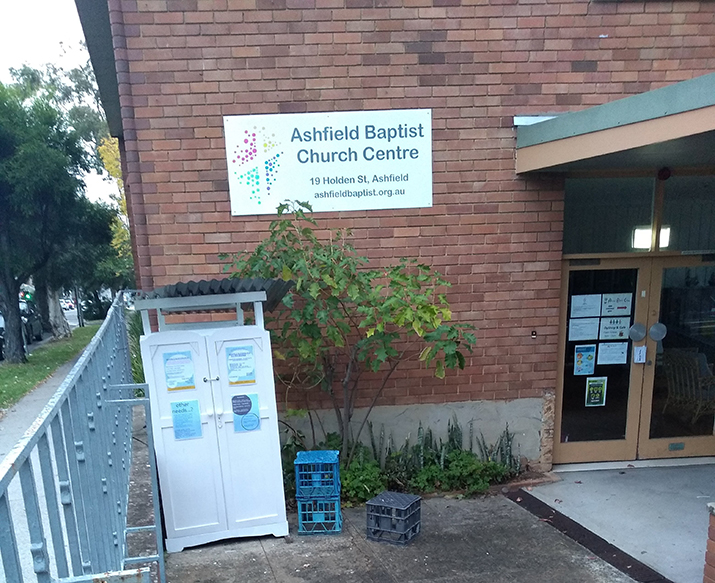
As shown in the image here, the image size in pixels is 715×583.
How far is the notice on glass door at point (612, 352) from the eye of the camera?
5273 mm

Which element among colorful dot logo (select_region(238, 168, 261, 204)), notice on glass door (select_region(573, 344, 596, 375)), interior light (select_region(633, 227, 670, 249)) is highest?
colorful dot logo (select_region(238, 168, 261, 204))

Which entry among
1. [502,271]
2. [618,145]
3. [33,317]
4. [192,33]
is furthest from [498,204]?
[33,317]

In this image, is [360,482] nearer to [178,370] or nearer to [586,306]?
[178,370]

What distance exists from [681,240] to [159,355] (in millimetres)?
5088

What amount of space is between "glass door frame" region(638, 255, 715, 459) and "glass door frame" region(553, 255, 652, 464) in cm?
5

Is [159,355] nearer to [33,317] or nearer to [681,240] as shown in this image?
[681,240]

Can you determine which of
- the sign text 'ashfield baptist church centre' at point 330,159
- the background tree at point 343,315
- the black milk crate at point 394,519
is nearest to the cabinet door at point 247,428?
the background tree at point 343,315

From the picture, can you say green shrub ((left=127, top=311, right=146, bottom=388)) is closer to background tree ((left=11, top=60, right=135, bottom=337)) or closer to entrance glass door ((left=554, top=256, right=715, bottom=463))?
entrance glass door ((left=554, top=256, right=715, bottom=463))

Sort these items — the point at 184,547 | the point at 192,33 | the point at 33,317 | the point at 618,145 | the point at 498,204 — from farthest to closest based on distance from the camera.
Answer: the point at 33,317, the point at 498,204, the point at 192,33, the point at 184,547, the point at 618,145

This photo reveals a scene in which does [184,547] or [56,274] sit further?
[56,274]

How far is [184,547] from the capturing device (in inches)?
153

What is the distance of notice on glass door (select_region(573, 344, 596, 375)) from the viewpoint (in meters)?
5.27

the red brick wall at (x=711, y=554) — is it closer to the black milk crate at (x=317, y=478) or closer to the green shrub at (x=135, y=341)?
the black milk crate at (x=317, y=478)

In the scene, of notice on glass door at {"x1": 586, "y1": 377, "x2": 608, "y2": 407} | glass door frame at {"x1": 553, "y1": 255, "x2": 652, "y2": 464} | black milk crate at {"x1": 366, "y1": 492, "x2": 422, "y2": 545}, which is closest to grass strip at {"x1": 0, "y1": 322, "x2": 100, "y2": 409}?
black milk crate at {"x1": 366, "y1": 492, "x2": 422, "y2": 545}
